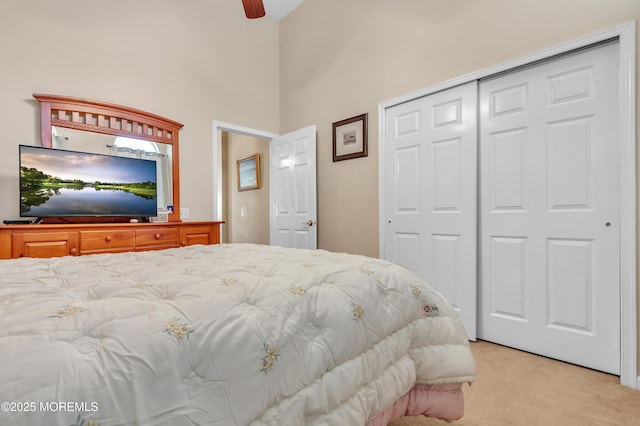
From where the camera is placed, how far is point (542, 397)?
161 centimetres

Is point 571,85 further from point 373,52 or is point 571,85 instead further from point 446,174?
point 373,52

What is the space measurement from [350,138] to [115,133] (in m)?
2.29

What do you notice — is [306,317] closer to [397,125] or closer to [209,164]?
[397,125]

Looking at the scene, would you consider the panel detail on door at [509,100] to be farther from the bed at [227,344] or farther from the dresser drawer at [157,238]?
the dresser drawer at [157,238]

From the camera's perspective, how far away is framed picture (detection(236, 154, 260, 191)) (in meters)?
4.69

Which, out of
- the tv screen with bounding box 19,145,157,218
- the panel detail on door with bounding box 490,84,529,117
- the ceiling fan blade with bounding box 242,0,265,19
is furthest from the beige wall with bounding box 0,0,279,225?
the panel detail on door with bounding box 490,84,529,117

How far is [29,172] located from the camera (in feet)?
7.51

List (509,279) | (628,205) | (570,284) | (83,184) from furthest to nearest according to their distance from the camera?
(83,184) < (509,279) < (570,284) < (628,205)

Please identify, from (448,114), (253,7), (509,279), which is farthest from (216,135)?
(509,279)

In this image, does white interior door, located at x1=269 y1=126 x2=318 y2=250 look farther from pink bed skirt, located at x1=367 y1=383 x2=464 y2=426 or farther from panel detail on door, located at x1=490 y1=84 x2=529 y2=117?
pink bed skirt, located at x1=367 y1=383 x2=464 y2=426

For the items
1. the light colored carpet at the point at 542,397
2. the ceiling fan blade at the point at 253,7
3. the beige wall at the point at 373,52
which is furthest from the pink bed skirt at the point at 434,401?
the ceiling fan blade at the point at 253,7

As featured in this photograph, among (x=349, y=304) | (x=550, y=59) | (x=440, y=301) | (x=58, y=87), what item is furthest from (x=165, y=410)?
(x=58, y=87)

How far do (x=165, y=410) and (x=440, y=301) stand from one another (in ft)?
3.25

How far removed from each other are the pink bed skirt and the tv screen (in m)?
2.74
